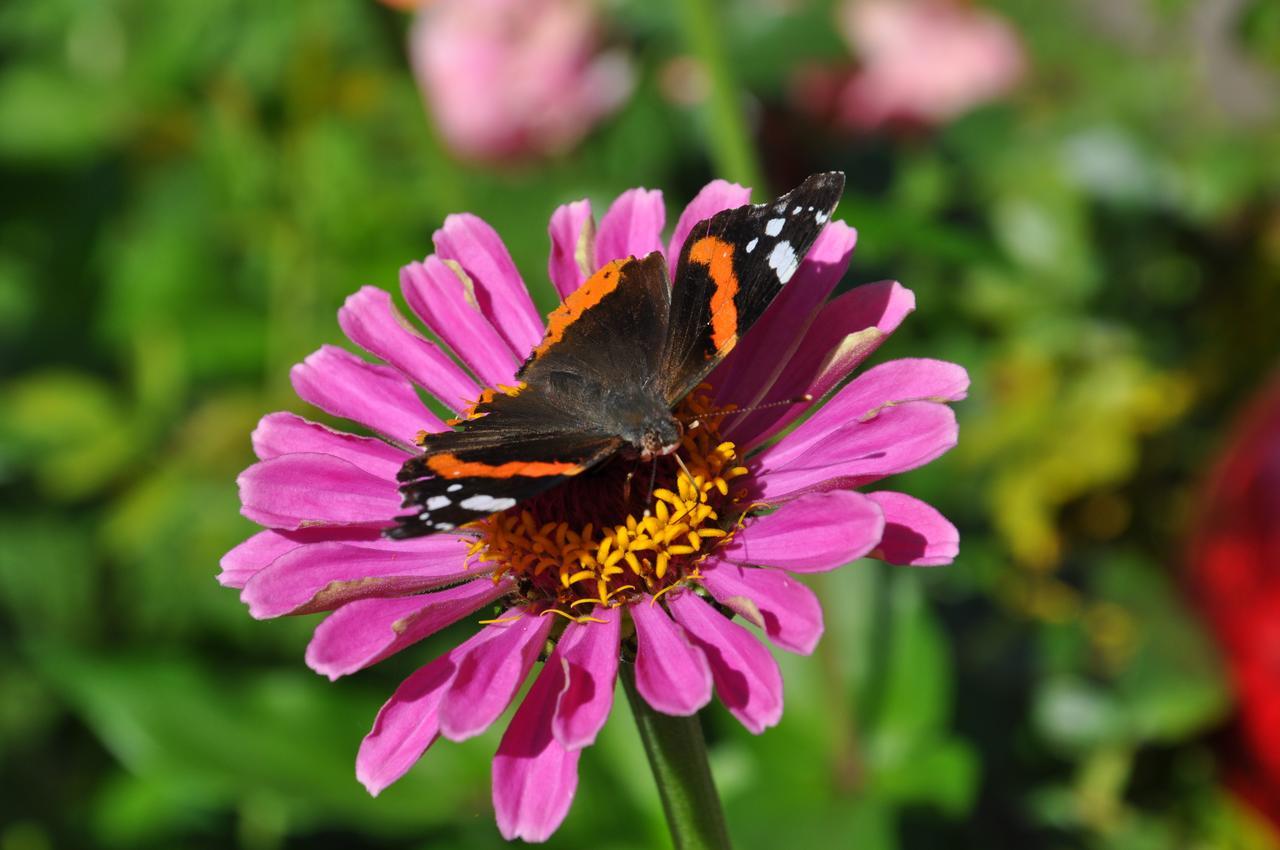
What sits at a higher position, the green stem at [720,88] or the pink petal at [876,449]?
the green stem at [720,88]

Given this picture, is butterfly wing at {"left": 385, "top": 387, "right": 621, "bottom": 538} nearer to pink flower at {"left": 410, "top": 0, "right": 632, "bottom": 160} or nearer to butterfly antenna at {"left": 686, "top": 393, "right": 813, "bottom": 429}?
butterfly antenna at {"left": 686, "top": 393, "right": 813, "bottom": 429}

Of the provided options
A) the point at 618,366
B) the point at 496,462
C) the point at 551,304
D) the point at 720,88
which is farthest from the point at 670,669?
the point at 551,304

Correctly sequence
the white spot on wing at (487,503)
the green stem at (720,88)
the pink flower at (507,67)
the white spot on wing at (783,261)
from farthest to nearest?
the pink flower at (507,67)
the green stem at (720,88)
the white spot on wing at (783,261)
the white spot on wing at (487,503)

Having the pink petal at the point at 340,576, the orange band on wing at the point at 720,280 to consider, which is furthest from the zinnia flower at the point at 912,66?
the pink petal at the point at 340,576

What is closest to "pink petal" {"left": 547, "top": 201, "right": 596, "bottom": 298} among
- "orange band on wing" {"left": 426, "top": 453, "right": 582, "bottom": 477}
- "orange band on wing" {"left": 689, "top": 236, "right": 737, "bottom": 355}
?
"orange band on wing" {"left": 689, "top": 236, "right": 737, "bottom": 355}

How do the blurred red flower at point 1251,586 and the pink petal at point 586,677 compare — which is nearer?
the pink petal at point 586,677

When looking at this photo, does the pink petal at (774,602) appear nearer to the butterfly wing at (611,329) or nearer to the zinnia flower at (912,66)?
the butterfly wing at (611,329)

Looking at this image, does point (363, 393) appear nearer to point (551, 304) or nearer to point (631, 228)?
point (631, 228)
